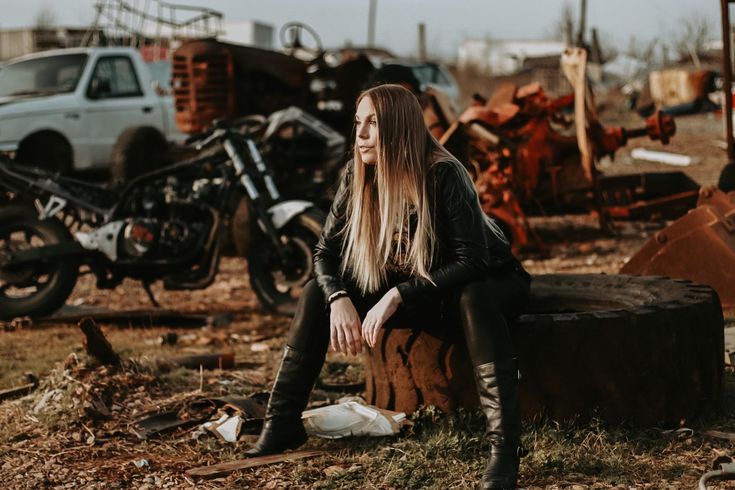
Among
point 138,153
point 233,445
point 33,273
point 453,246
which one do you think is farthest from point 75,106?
point 453,246

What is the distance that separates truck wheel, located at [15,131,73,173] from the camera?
1154cm

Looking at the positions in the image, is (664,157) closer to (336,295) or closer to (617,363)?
(617,363)

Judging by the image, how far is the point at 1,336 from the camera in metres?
6.40

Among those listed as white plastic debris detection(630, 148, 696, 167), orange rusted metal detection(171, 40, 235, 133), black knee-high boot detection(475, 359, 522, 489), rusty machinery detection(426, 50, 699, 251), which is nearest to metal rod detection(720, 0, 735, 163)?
rusty machinery detection(426, 50, 699, 251)

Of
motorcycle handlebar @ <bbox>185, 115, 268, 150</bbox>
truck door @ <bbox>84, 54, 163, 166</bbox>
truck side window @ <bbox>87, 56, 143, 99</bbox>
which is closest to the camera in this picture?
motorcycle handlebar @ <bbox>185, 115, 268, 150</bbox>

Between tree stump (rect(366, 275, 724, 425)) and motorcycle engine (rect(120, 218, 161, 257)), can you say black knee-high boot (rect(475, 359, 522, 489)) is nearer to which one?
tree stump (rect(366, 275, 724, 425))

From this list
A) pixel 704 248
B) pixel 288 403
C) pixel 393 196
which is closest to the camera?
pixel 393 196

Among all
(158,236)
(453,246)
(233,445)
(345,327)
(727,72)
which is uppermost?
(727,72)

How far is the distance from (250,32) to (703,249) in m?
39.2

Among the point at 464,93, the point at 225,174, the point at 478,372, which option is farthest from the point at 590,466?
the point at 464,93

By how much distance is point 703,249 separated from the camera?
5.62 meters

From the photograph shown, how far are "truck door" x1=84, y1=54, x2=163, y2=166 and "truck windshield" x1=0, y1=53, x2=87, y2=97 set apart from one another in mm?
231

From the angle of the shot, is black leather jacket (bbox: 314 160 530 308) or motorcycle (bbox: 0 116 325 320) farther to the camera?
motorcycle (bbox: 0 116 325 320)

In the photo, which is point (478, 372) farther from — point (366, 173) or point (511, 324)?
point (366, 173)
